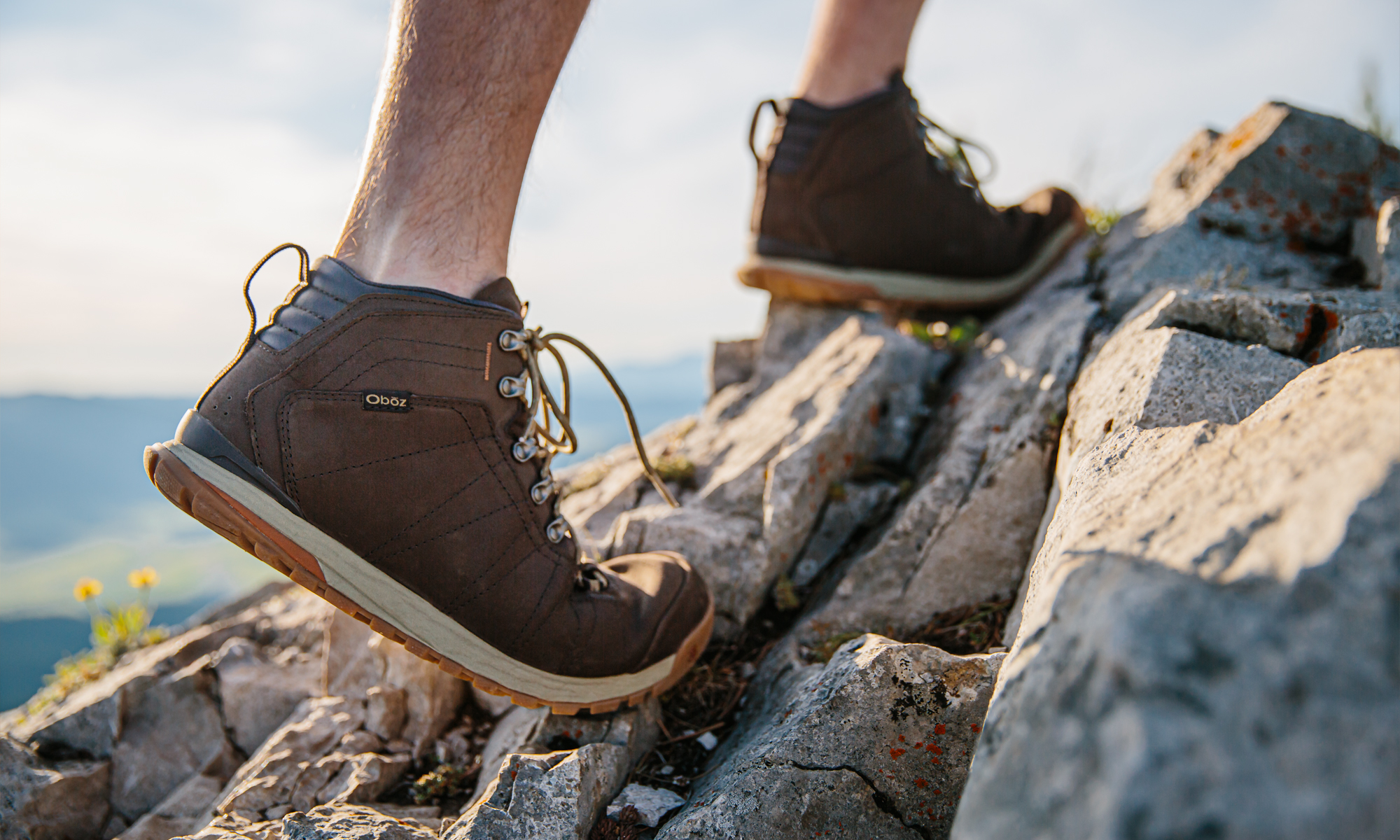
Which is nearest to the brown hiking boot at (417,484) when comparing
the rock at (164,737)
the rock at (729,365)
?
the rock at (164,737)

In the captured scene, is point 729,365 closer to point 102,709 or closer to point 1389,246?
point 1389,246

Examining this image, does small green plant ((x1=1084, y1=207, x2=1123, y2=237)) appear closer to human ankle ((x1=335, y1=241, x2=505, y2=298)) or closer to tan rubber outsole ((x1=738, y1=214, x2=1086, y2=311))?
tan rubber outsole ((x1=738, y1=214, x2=1086, y2=311))

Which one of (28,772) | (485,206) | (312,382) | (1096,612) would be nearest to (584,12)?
(485,206)

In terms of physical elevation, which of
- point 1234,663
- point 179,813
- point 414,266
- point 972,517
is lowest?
point 179,813

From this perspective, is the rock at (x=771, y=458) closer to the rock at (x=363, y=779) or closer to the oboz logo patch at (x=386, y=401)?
the rock at (x=363, y=779)

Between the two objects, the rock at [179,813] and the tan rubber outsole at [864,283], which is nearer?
the rock at [179,813]

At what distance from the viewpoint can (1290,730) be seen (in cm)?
68

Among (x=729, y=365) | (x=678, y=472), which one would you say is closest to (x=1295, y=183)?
(x=729, y=365)

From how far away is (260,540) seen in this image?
63.4 inches

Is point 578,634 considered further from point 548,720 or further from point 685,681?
point 685,681

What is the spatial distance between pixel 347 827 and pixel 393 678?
0.77 m

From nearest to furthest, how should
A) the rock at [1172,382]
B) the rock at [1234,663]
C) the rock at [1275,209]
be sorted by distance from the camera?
the rock at [1234,663] < the rock at [1172,382] < the rock at [1275,209]

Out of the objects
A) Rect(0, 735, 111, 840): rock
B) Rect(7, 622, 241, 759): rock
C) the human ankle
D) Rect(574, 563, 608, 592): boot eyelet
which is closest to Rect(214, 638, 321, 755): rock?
Rect(7, 622, 241, 759): rock

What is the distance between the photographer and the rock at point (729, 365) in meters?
4.11
